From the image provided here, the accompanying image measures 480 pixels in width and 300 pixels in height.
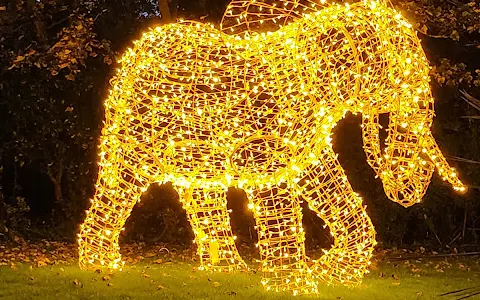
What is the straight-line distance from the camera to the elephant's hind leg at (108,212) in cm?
574

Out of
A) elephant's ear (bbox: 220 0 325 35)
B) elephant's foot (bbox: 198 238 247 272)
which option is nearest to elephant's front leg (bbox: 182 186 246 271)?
elephant's foot (bbox: 198 238 247 272)

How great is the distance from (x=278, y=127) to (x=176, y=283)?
1766 mm

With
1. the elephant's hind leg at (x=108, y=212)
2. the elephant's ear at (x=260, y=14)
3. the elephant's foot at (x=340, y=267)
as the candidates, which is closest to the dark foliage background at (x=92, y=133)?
the elephant's ear at (x=260, y=14)

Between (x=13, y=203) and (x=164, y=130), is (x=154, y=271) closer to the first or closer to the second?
(x=164, y=130)

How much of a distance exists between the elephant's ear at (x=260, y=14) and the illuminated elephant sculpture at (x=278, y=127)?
0.05 m

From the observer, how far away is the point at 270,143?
201 inches

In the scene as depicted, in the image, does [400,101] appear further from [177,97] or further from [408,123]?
[177,97]

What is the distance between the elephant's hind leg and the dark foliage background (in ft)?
10.5

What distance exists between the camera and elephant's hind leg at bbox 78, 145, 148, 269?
574cm

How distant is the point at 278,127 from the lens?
16.4 ft

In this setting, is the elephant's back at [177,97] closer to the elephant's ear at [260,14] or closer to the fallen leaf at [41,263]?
the elephant's ear at [260,14]

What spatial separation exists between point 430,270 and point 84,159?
5157 millimetres

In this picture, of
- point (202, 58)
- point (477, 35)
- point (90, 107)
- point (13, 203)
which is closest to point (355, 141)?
point (477, 35)

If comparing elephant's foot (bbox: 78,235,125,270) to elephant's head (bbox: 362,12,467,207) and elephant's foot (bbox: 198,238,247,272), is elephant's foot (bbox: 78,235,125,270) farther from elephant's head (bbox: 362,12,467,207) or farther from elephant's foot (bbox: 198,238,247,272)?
elephant's head (bbox: 362,12,467,207)
